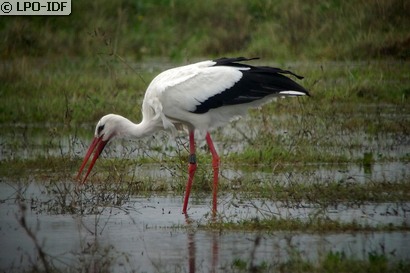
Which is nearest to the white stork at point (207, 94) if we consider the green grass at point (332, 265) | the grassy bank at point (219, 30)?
the green grass at point (332, 265)

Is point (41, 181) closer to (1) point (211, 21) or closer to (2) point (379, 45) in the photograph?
(2) point (379, 45)

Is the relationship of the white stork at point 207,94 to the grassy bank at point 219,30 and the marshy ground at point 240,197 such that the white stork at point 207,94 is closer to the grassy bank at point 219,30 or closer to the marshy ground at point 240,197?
the marshy ground at point 240,197

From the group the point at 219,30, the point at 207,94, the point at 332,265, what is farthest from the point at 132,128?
the point at 219,30

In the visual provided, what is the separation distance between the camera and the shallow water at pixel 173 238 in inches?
261

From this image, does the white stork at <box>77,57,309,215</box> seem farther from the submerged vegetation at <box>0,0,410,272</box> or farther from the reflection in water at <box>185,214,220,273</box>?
the reflection in water at <box>185,214,220,273</box>

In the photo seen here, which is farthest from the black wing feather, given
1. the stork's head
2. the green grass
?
the green grass

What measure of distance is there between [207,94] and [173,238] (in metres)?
2.01

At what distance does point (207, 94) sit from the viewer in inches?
357

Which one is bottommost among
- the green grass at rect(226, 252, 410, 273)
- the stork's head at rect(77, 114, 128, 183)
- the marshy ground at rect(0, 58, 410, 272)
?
the green grass at rect(226, 252, 410, 273)

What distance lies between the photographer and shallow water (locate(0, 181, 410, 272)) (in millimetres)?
6621

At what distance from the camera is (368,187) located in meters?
8.69

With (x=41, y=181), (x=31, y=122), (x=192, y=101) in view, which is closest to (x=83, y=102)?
(x=31, y=122)

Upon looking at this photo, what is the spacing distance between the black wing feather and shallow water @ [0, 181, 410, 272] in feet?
2.72

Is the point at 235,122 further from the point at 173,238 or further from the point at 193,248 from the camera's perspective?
the point at 193,248
